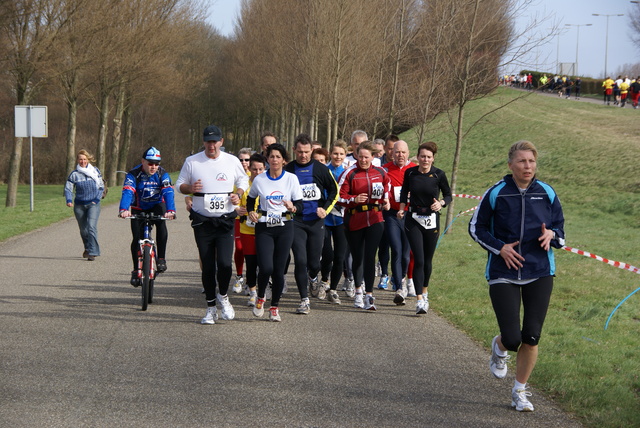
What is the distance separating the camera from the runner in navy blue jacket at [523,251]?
5949mm

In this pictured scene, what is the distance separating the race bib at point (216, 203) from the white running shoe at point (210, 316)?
3.27 ft

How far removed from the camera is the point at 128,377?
6531 mm

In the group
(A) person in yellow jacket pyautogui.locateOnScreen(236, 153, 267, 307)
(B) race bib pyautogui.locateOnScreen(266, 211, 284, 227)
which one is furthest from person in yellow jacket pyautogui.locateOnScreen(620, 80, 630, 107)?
(B) race bib pyautogui.locateOnScreen(266, 211, 284, 227)

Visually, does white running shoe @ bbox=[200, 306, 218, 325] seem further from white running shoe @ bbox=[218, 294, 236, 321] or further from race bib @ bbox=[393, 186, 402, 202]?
race bib @ bbox=[393, 186, 402, 202]

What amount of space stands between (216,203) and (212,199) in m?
0.06

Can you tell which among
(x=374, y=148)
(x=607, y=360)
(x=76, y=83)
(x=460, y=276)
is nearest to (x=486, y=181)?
(x=76, y=83)

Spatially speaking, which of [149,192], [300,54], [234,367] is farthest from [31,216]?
[234,367]

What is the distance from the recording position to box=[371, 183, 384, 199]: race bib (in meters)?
10.2

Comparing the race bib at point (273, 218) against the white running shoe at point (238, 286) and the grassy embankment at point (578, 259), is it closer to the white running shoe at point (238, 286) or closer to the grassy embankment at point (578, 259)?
the grassy embankment at point (578, 259)

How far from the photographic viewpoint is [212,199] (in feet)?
29.3

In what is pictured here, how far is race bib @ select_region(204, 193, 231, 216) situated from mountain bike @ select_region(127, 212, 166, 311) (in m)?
1.29

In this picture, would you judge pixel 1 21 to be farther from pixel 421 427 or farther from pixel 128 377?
pixel 421 427

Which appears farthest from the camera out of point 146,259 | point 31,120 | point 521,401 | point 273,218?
point 31,120

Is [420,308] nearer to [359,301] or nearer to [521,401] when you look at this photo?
[359,301]
